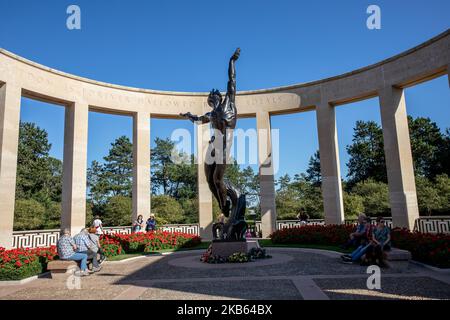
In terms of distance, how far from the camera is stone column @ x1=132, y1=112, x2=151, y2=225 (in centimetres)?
2058

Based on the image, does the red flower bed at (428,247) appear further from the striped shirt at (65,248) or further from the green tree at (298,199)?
the green tree at (298,199)

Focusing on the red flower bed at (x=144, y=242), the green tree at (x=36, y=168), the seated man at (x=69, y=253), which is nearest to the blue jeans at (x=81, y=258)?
the seated man at (x=69, y=253)

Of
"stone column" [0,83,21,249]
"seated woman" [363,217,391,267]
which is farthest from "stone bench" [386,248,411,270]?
"stone column" [0,83,21,249]

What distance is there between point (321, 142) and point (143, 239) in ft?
41.4

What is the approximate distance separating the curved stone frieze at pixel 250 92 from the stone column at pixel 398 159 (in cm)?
102

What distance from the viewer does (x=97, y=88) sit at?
20922 mm

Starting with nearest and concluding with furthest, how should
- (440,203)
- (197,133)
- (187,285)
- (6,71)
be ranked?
(187,285) < (6,71) < (197,133) < (440,203)

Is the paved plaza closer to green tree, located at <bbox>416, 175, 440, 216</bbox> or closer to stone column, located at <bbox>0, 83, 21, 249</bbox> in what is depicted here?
stone column, located at <bbox>0, 83, 21, 249</bbox>

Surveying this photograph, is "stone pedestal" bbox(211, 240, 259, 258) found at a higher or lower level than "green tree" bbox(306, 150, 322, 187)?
lower

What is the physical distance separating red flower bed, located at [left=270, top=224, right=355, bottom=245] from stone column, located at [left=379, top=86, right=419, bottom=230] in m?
4.18

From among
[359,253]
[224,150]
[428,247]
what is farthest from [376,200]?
[224,150]

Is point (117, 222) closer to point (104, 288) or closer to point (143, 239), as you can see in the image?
point (143, 239)

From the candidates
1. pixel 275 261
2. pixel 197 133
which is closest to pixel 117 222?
pixel 197 133

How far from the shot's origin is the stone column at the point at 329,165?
20.2 metres
